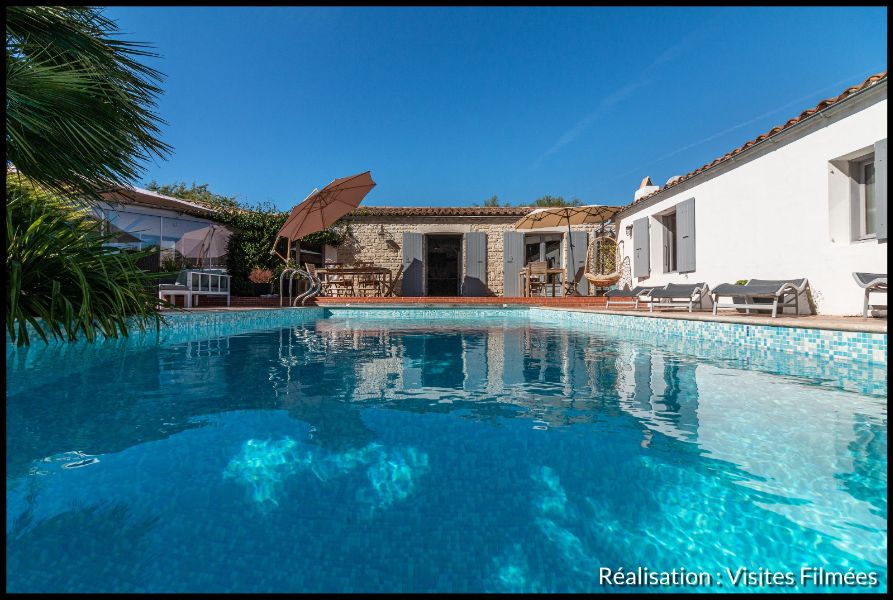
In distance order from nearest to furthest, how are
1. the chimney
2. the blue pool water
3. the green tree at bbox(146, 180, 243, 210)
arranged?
the blue pool water, the chimney, the green tree at bbox(146, 180, 243, 210)

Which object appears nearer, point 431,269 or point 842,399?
point 842,399

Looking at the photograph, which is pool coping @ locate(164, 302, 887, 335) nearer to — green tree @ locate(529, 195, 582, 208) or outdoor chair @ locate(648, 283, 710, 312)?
outdoor chair @ locate(648, 283, 710, 312)

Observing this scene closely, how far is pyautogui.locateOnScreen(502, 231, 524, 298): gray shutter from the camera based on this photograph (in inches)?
516

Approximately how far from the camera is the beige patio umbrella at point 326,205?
27.7 ft

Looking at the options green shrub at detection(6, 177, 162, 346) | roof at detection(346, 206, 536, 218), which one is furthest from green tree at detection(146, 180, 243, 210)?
green shrub at detection(6, 177, 162, 346)

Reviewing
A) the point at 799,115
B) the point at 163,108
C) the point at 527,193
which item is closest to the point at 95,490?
the point at 163,108

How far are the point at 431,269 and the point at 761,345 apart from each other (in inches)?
509

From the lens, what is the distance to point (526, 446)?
1809mm

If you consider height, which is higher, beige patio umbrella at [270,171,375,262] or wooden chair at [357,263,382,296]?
beige patio umbrella at [270,171,375,262]

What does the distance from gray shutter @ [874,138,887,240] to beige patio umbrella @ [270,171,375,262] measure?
8.11 metres

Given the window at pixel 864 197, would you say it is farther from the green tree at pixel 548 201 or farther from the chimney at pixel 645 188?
the green tree at pixel 548 201

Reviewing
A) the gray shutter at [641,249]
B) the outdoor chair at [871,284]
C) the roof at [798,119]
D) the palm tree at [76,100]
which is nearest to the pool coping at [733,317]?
the outdoor chair at [871,284]

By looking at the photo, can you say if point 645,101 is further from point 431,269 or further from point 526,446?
point 526,446

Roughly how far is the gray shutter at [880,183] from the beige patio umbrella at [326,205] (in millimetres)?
8113
